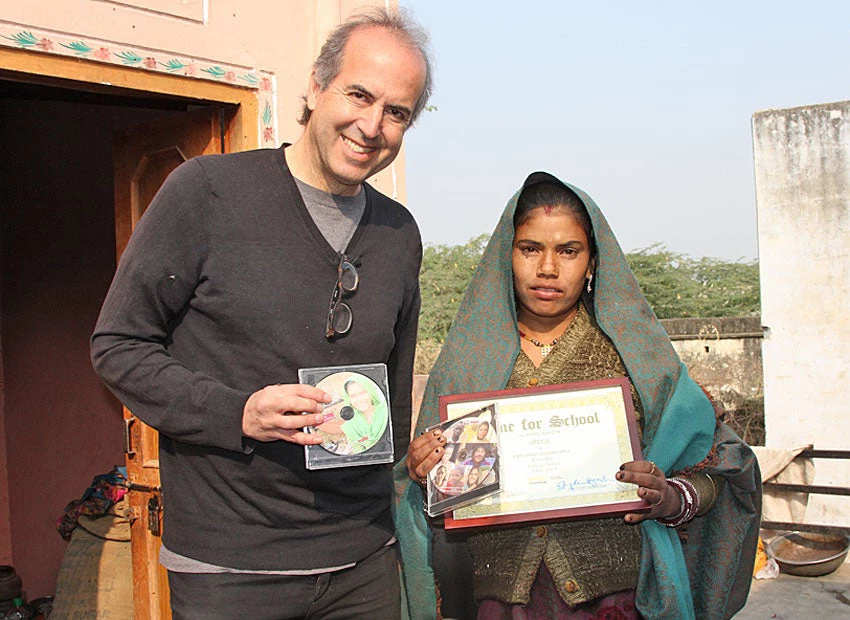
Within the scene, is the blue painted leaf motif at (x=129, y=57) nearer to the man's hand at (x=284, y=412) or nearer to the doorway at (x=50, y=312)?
the man's hand at (x=284, y=412)

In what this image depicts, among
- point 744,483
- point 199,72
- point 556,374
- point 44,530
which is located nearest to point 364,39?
point 556,374

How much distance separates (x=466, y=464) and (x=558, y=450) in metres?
0.26

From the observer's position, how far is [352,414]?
1.93 m

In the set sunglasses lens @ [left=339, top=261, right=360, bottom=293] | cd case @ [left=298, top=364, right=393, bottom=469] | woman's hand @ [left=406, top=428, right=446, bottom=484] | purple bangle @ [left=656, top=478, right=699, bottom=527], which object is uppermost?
sunglasses lens @ [left=339, top=261, right=360, bottom=293]

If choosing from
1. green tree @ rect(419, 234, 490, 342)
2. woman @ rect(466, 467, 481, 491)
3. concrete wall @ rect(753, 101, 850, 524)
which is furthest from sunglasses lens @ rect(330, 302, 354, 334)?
green tree @ rect(419, 234, 490, 342)

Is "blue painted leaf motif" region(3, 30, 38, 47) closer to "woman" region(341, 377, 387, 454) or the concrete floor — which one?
"woman" region(341, 377, 387, 454)

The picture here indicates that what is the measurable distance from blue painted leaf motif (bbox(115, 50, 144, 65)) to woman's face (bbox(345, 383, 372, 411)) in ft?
7.56

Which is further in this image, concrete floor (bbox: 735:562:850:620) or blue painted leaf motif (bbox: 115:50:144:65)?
concrete floor (bbox: 735:562:850:620)

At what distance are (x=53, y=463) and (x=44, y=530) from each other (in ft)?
1.62

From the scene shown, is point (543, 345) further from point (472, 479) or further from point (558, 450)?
point (472, 479)

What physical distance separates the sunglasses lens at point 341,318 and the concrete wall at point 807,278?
7868 mm

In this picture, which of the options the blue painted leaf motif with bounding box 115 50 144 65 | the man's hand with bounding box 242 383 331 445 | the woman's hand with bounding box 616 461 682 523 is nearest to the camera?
the man's hand with bounding box 242 383 331 445

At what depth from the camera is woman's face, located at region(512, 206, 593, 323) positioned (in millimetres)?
2607

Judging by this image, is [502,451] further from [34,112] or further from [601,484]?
[34,112]
